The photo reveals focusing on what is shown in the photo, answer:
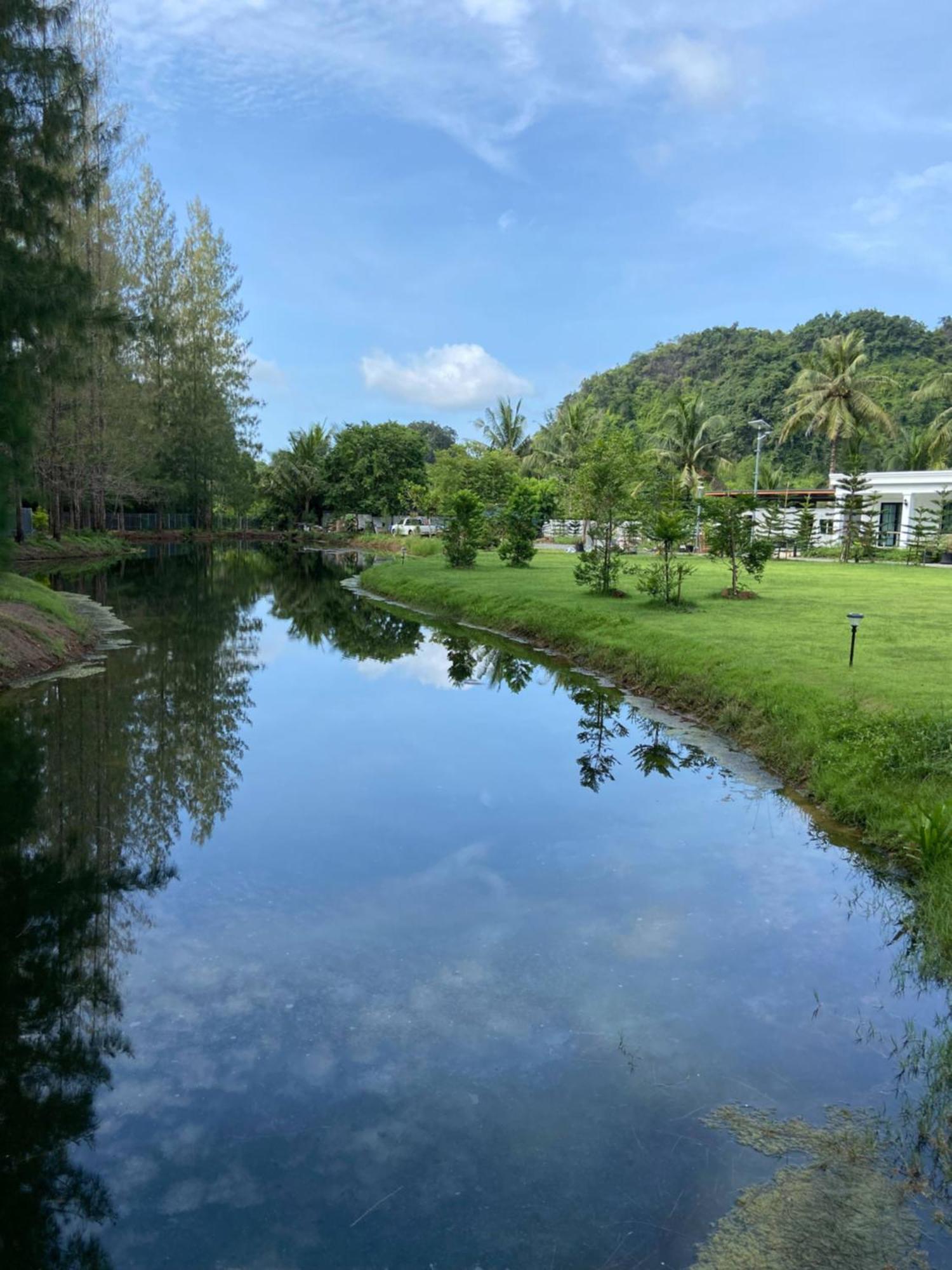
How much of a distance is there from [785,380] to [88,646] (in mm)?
60163

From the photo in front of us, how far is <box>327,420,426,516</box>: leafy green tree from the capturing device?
67812 millimetres

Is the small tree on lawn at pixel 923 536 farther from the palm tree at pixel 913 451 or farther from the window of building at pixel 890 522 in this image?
the palm tree at pixel 913 451

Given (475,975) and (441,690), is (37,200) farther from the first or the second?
(475,975)

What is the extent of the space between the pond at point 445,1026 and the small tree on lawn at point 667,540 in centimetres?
1003

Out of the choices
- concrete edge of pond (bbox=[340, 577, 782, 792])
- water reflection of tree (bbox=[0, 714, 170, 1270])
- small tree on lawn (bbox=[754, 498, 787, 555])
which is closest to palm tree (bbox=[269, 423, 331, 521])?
small tree on lawn (bbox=[754, 498, 787, 555])

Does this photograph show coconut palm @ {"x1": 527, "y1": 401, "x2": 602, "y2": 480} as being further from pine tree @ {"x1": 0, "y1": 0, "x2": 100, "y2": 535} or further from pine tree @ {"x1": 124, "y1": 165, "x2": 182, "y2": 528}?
pine tree @ {"x1": 0, "y1": 0, "x2": 100, "y2": 535}

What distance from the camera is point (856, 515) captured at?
41750mm

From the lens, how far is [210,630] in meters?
20.9

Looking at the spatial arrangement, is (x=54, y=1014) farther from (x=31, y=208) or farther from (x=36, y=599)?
(x=31, y=208)

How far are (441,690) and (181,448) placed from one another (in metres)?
47.7

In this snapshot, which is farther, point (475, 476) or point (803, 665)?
point (475, 476)

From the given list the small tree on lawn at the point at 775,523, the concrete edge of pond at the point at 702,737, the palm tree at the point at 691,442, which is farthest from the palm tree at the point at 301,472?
the concrete edge of pond at the point at 702,737

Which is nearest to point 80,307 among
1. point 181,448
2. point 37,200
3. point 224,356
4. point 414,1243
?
point 37,200

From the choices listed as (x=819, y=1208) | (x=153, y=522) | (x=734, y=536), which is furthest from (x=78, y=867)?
(x=153, y=522)
